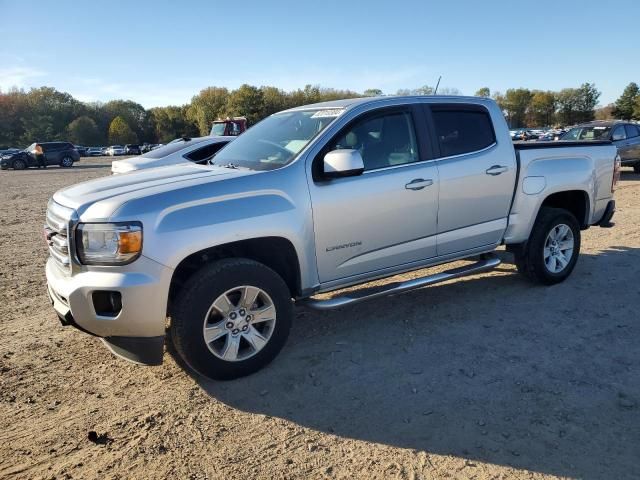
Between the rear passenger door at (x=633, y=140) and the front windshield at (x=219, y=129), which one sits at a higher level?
the front windshield at (x=219, y=129)

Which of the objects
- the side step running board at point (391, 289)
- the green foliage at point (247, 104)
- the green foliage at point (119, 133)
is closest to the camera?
the side step running board at point (391, 289)

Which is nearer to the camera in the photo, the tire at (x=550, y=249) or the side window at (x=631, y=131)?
the tire at (x=550, y=249)

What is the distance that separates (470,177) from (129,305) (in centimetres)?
318

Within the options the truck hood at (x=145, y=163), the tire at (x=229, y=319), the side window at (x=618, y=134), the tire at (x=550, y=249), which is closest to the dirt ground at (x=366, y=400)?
the tire at (x=229, y=319)

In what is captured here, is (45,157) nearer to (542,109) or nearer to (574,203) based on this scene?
(574,203)

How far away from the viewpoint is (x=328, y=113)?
4.28 m

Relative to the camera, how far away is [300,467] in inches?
106

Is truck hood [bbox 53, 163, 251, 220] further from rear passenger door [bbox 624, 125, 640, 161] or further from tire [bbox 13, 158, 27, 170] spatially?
tire [bbox 13, 158, 27, 170]

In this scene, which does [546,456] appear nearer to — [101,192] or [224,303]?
[224,303]

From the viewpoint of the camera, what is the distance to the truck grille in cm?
328

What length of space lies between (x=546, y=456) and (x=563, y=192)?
3578 mm

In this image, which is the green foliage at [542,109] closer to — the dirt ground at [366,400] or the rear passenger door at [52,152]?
the rear passenger door at [52,152]

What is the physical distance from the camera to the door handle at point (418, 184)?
4.23 meters

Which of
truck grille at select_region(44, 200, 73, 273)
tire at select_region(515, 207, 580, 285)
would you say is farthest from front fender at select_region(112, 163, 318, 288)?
tire at select_region(515, 207, 580, 285)
